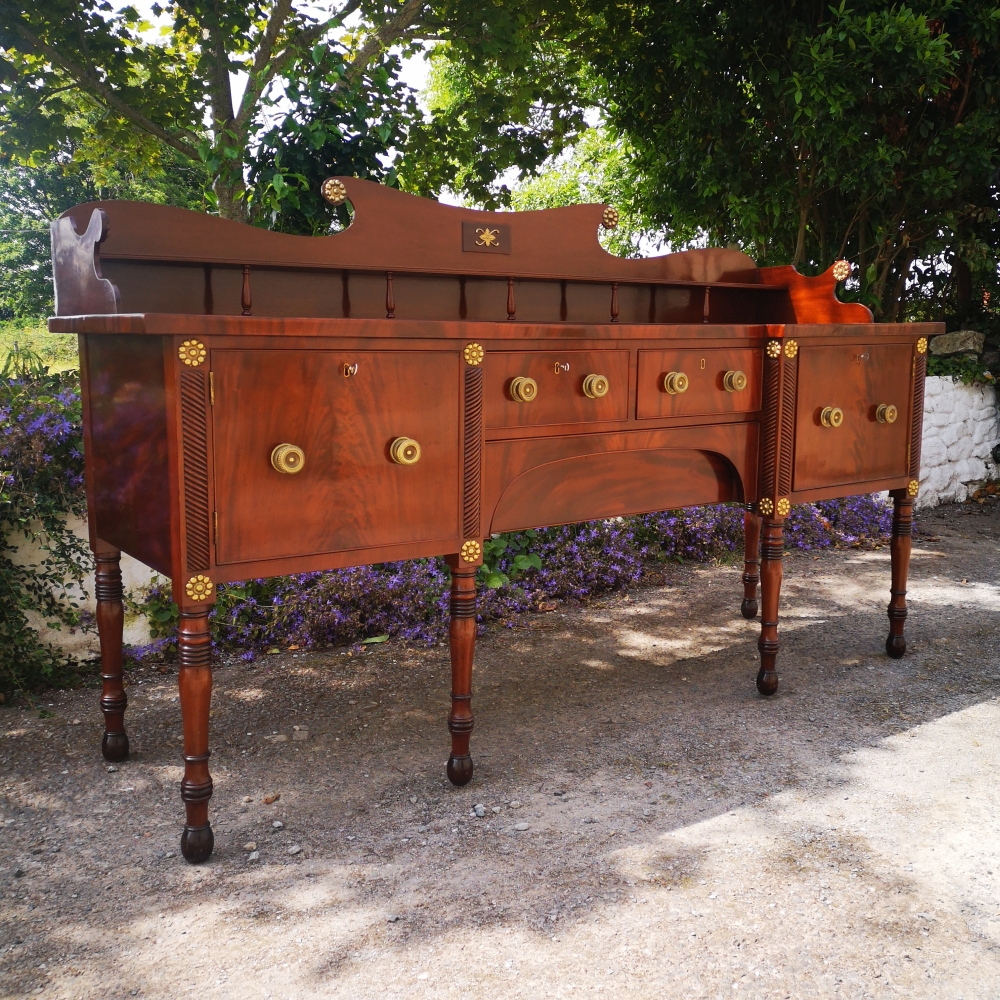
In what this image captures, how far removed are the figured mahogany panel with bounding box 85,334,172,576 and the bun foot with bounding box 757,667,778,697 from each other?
6.43ft

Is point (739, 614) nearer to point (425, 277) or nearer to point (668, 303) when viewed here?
point (668, 303)

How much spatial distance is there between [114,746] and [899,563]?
2.67 metres

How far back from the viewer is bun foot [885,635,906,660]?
11.7 ft

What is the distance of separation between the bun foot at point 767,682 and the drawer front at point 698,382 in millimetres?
866

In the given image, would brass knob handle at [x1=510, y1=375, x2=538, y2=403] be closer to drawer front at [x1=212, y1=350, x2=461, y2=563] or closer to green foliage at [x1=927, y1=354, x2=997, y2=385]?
drawer front at [x1=212, y1=350, x2=461, y2=563]

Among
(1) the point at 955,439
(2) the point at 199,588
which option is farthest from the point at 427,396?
(1) the point at 955,439

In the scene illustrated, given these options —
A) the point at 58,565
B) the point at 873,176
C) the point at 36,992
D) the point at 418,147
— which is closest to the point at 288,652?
the point at 58,565

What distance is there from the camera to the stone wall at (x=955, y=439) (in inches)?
247

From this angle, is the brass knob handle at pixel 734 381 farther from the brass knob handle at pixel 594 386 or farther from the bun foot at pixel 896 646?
the bun foot at pixel 896 646

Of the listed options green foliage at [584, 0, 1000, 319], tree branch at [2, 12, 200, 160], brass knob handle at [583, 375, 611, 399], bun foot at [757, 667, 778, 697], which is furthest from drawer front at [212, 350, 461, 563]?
tree branch at [2, 12, 200, 160]

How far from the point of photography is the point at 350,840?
2.24 m

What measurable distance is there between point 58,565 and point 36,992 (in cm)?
168

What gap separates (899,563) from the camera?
11.4ft

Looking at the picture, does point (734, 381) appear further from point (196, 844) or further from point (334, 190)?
point (196, 844)
